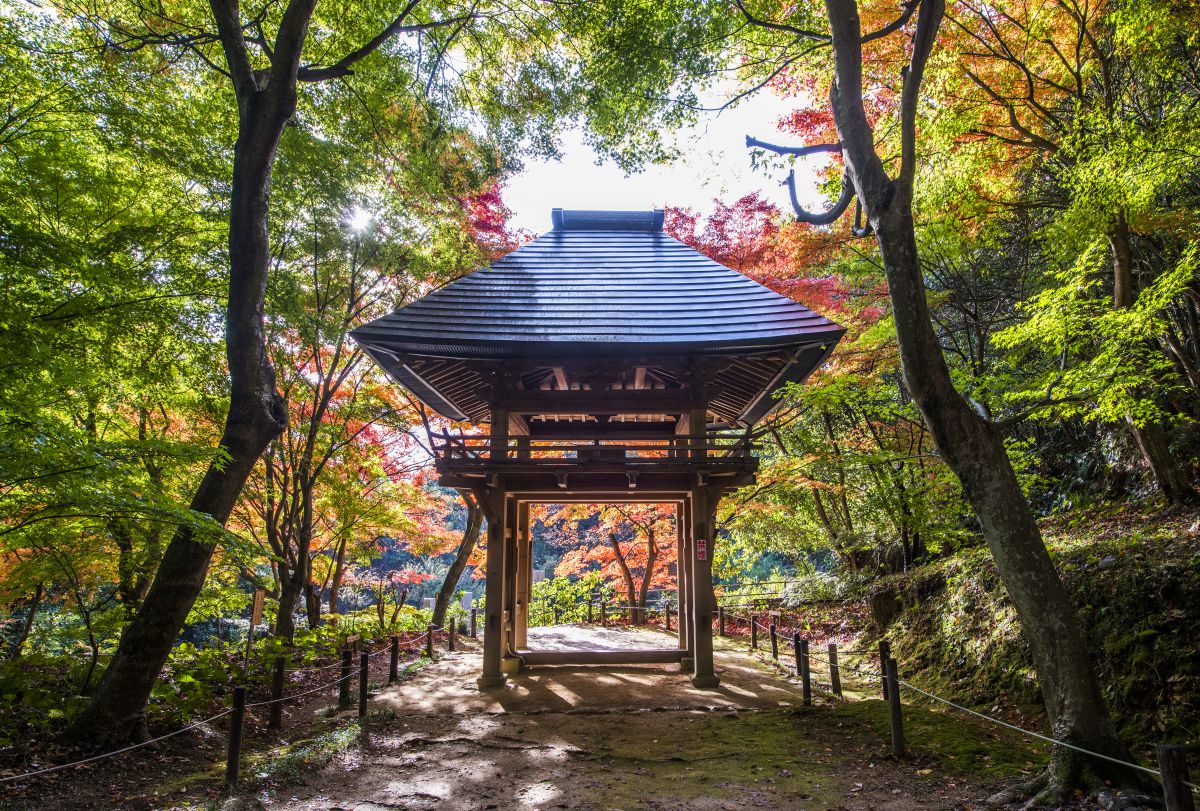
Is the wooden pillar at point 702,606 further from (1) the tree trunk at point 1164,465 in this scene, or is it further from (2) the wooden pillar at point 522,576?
(1) the tree trunk at point 1164,465

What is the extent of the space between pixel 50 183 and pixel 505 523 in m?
5.98

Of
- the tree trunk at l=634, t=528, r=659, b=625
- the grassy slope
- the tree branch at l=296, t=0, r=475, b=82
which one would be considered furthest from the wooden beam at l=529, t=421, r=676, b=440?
the tree trunk at l=634, t=528, r=659, b=625

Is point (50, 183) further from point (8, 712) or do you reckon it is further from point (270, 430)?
point (8, 712)

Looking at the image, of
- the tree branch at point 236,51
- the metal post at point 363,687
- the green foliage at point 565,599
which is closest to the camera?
the tree branch at point 236,51

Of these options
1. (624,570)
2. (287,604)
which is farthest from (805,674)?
(624,570)

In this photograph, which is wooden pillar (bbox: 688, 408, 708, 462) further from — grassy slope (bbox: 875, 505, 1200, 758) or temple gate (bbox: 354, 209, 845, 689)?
grassy slope (bbox: 875, 505, 1200, 758)

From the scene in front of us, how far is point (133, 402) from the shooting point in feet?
24.0

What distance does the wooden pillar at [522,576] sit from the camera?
10375mm

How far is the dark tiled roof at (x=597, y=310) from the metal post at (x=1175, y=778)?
5.03 meters

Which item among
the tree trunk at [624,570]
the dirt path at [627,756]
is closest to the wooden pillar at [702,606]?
the dirt path at [627,756]

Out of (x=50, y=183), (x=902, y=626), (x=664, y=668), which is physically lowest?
(x=664, y=668)

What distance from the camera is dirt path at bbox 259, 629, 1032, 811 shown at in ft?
14.9

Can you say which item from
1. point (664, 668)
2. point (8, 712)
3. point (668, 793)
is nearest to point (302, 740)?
point (8, 712)

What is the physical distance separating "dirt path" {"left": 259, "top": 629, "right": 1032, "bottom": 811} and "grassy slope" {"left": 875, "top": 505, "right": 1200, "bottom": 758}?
1.50 meters
